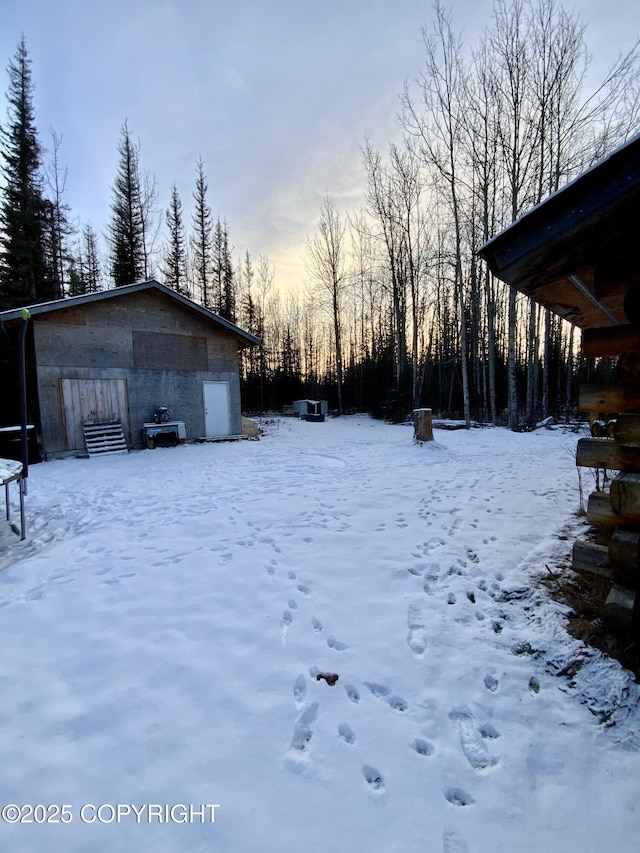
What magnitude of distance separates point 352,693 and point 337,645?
401 mm

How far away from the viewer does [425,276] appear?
877 inches

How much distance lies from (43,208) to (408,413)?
66.5ft

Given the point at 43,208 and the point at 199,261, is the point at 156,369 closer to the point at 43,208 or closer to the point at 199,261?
the point at 43,208

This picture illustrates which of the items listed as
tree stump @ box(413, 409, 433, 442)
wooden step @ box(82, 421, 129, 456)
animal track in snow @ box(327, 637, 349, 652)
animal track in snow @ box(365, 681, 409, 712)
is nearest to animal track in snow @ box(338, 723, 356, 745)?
animal track in snow @ box(365, 681, 409, 712)

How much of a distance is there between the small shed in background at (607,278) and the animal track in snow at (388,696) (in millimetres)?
1469

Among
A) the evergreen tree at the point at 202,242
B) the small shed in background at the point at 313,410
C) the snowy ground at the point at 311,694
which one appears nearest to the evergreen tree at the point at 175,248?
the evergreen tree at the point at 202,242

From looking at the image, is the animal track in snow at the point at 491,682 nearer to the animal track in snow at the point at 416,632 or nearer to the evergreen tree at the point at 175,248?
the animal track in snow at the point at 416,632

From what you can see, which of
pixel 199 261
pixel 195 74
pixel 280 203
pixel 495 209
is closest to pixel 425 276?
pixel 495 209

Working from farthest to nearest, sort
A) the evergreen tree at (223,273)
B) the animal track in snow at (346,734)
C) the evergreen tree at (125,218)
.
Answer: the evergreen tree at (223,273) → the evergreen tree at (125,218) → the animal track in snow at (346,734)

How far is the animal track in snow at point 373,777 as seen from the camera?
5.08 feet

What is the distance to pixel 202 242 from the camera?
25.5 m

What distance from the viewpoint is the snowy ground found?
1.42 meters

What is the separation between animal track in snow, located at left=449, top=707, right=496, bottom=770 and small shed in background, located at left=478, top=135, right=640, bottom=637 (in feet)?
3.99

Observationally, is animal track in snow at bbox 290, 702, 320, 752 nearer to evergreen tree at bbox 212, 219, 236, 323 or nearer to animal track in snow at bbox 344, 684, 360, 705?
animal track in snow at bbox 344, 684, 360, 705
